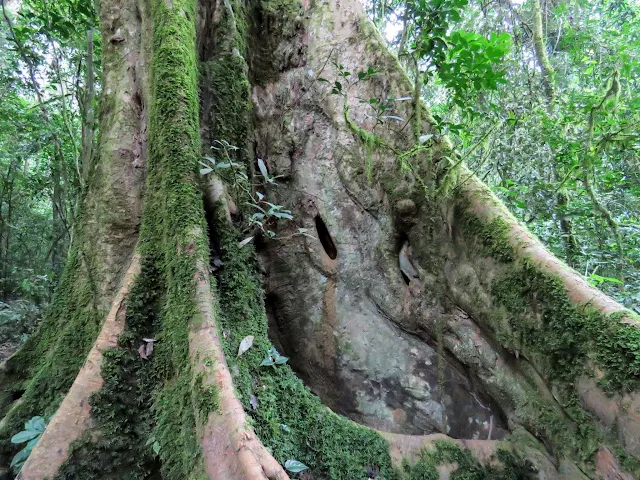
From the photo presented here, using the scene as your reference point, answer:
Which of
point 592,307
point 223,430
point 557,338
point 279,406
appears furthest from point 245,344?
point 592,307

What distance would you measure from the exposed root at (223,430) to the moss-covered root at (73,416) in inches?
20.6

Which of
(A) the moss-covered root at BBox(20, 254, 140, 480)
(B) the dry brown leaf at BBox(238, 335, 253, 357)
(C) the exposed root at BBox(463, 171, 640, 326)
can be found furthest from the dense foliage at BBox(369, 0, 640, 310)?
(A) the moss-covered root at BBox(20, 254, 140, 480)

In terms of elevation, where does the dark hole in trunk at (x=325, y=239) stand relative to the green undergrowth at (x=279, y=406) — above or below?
above

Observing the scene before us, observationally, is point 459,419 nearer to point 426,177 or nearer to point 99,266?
point 426,177

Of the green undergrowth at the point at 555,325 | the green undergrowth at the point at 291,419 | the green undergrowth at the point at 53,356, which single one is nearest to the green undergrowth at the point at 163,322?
the green undergrowth at the point at 291,419

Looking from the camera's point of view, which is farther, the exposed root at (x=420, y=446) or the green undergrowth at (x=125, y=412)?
the exposed root at (x=420, y=446)

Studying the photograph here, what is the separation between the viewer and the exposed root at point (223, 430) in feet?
5.08

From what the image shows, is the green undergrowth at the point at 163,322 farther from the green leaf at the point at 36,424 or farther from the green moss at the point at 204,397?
the green leaf at the point at 36,424


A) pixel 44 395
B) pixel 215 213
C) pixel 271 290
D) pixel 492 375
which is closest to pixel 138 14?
pixel 215 213

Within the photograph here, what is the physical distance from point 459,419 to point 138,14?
13.7 ft

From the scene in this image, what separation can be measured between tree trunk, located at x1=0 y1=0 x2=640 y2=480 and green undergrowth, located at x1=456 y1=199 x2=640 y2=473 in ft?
0.04

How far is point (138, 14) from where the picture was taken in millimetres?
3514

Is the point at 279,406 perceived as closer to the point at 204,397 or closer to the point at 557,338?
the point at 204,397

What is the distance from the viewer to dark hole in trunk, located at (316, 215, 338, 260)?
333 centimetres
